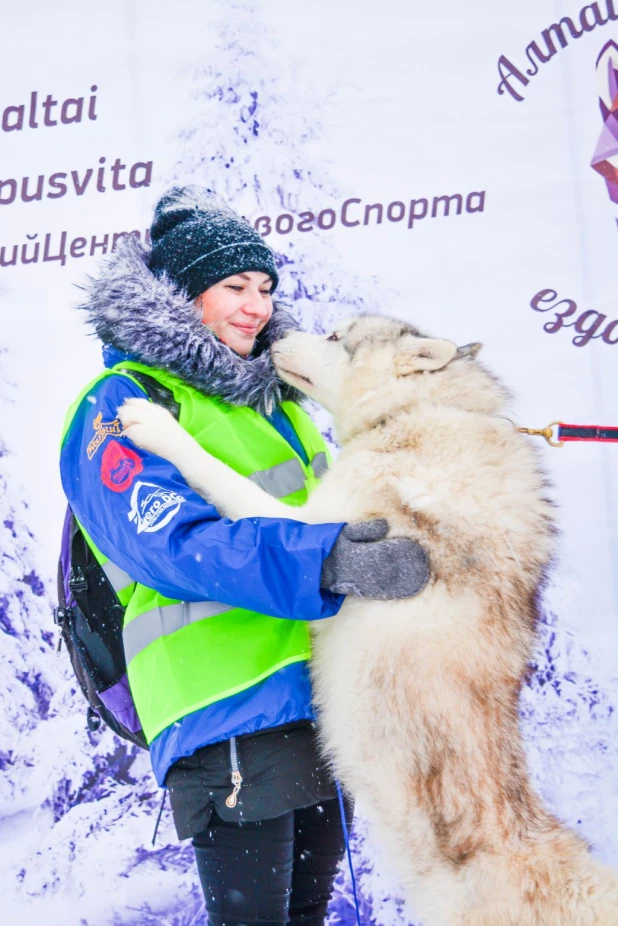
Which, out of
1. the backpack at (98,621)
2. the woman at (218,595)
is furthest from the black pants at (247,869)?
the backpack at (98,621)

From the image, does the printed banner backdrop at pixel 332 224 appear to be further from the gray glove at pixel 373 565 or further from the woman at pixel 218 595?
the gray glove at pixel 373 565

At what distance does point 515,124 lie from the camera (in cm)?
363

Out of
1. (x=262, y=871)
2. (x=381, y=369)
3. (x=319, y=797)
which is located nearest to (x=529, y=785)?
(x=319, y=797)

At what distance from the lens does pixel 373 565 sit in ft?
4.87

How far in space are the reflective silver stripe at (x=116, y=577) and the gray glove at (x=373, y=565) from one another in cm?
49

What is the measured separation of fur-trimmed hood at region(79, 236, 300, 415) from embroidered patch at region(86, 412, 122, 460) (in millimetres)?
200

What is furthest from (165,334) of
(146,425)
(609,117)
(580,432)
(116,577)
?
(609,117)

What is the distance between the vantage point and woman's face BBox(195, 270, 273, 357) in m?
1.98

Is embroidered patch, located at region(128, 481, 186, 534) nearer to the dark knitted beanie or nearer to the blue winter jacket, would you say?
the blue winter jacket

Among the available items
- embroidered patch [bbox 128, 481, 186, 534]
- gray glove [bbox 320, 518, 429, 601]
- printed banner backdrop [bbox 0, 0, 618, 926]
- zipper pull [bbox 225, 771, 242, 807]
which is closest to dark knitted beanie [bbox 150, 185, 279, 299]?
embroidered patch [bbox 128, 481, 186, 534]

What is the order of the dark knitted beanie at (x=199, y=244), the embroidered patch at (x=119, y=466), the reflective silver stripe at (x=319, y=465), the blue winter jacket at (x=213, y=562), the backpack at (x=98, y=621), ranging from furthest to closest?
the reflective silver stripe at (x=319, y=465), the dark knitted beanie at (x=199, y=244), the backpack at (x=98, y=621), the embroidered patch at (x=119, y=466), the blue winter jacket at (x=213, y=562)

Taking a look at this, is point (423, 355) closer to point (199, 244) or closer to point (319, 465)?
point (319, 465)

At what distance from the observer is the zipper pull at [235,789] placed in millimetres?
1462

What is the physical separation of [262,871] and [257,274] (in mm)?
1410
